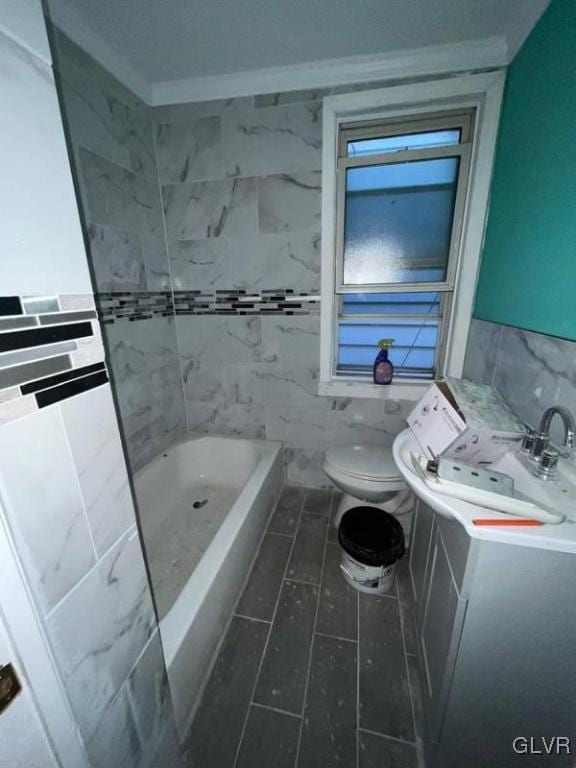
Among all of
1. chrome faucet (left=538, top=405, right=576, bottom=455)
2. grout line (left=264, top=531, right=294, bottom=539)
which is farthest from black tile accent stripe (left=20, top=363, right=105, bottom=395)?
grout line (left=264, top=531, right=294, bottom=539)

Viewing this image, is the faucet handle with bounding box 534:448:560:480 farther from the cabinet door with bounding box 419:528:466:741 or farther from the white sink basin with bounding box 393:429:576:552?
the cabinet door with bounding box 419:528:466:741

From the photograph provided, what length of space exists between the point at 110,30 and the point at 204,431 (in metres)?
2.01

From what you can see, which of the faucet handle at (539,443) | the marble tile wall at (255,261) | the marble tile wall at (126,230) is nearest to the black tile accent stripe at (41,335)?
the marble tile wall at (126,230)

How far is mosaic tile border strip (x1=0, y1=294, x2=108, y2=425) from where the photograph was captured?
0.37 metres

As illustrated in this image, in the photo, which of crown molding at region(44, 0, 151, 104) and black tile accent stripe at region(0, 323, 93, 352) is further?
crown molding at region(44, 0, 151, 104)

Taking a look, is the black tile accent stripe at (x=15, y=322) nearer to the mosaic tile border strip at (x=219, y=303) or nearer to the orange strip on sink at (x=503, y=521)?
the orange strip on sink at (x=503, y=521)

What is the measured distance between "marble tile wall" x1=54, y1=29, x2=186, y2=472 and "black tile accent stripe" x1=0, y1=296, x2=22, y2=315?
39.2 inches

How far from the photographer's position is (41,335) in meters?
0.40

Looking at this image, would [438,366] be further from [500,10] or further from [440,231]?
[500,10]

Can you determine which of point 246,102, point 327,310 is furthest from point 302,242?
point 246,102

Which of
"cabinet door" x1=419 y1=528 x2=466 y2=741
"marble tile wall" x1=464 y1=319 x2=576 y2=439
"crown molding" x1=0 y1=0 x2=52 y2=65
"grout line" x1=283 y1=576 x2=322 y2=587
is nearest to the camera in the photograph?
"crown molding" x1=0 y1=0 x2=52 y2=65

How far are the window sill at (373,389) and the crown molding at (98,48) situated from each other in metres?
1.79

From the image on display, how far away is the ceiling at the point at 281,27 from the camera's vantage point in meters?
1.09

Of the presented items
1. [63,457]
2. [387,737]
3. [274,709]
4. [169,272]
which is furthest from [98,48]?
[387,737]
